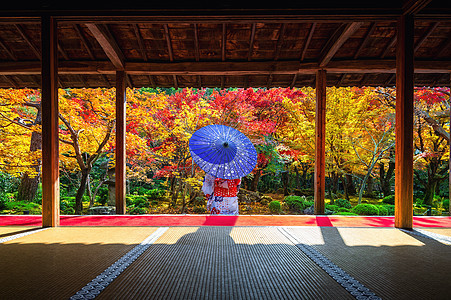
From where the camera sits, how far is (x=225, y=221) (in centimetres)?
313

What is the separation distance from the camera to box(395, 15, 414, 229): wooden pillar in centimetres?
272

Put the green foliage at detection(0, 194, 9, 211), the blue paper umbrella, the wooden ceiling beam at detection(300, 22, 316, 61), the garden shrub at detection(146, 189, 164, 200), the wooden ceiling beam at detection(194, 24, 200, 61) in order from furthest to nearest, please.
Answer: the garden shrub at detection(146, 189, 164, 200) → the green foliage at detection(0, 194, 9, 211) → the blue paper umbrella → the wooden ceiling beam at detection(194, 24, 200, 61) → the wooden ceiling beam at detection(300, 22, 316, 61)

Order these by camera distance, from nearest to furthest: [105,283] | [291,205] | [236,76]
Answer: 1. [105,283]
2. [236,76]
3. [291,205]

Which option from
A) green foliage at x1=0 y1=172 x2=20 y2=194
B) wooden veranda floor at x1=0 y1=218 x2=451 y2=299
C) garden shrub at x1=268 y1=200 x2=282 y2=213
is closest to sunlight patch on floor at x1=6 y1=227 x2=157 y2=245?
wooden veranda floor at x1=0 y1=218 x2=451 y2=299

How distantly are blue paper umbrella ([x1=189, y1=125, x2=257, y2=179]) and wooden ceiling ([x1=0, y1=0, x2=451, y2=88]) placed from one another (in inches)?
41.7

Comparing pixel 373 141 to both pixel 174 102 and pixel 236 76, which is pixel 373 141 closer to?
pixel 236 76

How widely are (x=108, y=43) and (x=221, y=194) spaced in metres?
3.01

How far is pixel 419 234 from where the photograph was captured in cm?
260

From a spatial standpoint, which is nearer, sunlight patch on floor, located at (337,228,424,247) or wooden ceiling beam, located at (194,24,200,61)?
sunlight patch on floor, located at (337,228,424,247)

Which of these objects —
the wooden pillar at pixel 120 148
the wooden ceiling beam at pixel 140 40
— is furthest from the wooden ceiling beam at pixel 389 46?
the wooden pillar at pixel 120 148

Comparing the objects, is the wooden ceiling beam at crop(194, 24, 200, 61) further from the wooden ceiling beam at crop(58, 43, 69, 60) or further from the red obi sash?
the red obi sash

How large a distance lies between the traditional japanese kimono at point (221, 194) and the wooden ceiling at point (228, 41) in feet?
6.10

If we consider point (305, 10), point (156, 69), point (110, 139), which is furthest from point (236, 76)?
point (110, 139)

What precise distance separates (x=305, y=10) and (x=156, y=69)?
2.39 m
